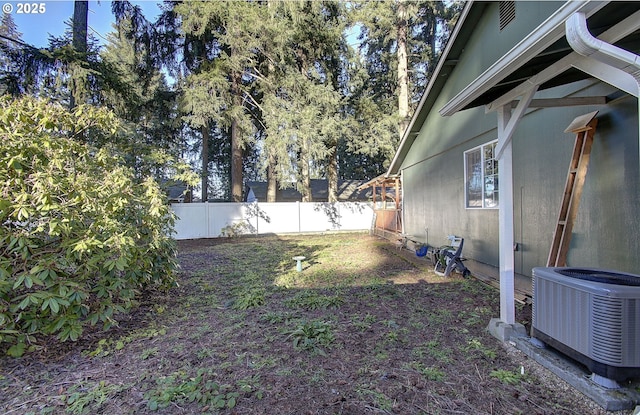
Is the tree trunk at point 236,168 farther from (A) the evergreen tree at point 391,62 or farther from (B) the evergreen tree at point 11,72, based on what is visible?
(B) the evergreen tree at point 11,72

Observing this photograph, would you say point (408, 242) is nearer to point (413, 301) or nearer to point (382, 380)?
point (413, 301)

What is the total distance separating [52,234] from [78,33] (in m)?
9.09

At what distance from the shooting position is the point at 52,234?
289 centimetres

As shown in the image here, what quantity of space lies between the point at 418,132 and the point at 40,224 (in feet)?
28.5

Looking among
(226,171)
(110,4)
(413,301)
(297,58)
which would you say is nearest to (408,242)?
(413,301)

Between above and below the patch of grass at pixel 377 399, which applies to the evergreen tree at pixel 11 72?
above

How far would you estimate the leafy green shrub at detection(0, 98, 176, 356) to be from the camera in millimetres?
2822

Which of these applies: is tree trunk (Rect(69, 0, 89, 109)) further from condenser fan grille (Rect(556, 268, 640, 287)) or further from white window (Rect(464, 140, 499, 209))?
condenser fan grille (Rect(556, 268, 640, 287))

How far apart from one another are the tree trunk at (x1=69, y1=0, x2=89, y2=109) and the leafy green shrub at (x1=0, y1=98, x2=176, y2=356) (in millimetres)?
6579

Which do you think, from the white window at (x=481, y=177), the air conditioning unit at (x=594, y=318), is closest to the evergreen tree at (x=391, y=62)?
the white window at (x=481, y=177)

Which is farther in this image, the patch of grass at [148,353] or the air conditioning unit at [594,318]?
the patch of grass at [148,353]

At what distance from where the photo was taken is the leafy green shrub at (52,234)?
2.82 meters

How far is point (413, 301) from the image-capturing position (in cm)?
468

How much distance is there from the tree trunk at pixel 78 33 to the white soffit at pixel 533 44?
393 inches
